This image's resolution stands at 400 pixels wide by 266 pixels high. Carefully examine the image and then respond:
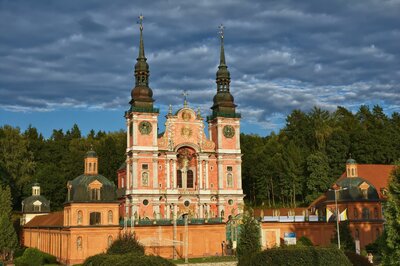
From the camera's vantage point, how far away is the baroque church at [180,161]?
76000mm

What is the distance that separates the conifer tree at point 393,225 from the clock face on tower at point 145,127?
42749mm

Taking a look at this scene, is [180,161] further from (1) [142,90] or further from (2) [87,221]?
(2) [87,221]

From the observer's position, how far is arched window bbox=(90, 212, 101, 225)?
6088 cm

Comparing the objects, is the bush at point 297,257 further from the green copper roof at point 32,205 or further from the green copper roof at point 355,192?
the green copper roof at point 32,205

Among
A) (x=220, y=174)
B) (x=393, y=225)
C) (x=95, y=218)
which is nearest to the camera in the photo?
(x=393, y=225)

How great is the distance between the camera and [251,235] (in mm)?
47250

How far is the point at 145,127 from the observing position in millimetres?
77312

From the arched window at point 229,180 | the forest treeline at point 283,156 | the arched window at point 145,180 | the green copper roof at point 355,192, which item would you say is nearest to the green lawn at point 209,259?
the arched window at point 145,180

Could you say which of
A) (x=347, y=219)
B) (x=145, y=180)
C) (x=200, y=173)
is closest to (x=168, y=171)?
(x=145, y=180)

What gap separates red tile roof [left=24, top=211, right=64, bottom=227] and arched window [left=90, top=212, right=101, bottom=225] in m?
4.51

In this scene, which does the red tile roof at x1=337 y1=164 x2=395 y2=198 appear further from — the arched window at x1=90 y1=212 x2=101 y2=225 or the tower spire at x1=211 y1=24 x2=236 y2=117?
the arched window at x1=90 y1=212 x2=101 y2=225

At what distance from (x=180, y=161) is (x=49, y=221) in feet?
64.5

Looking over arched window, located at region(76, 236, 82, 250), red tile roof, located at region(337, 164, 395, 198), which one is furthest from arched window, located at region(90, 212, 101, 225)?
red tile roof, located at region(337, 164, 395, 198)

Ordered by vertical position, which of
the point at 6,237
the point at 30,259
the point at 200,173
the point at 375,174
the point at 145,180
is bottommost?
the point at 30,259
